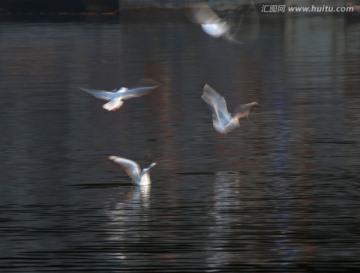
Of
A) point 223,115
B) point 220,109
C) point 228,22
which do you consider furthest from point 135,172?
point 228,22

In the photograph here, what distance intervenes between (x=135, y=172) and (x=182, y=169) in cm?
62

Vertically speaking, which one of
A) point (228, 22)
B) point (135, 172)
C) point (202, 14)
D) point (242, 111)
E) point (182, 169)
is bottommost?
point (202, 14)

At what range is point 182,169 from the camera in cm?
1038

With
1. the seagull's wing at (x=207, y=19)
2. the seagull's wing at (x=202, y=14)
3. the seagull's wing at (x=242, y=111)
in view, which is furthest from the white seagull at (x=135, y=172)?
the seagull's wing at (x=202, y=14)

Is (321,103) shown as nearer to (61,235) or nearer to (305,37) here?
(61,235)

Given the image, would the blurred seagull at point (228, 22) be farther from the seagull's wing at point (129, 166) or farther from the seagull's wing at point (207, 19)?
the seagull's wing at point (129, 166)

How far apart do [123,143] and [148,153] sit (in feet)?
2.16

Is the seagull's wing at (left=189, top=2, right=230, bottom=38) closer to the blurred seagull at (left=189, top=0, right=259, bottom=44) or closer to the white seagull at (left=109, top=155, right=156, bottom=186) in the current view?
the blurred seagull at (left=189, top=0, right=259, bottom=44)

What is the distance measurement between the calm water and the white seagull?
9cm

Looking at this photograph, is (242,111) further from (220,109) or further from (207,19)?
(207,19)

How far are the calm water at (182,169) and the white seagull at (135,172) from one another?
0.28 ft

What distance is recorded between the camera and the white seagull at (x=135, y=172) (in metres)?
9.77

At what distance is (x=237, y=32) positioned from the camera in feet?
98.6

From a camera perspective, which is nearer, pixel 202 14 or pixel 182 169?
pixel 182 169
